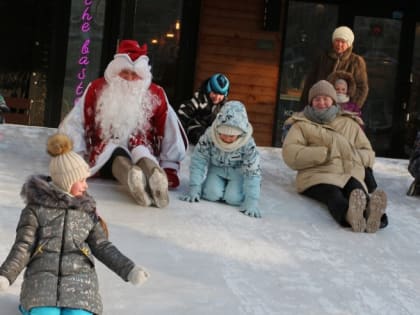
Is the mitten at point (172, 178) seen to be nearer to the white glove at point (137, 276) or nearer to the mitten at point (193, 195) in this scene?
the mitten at point (193, 195)

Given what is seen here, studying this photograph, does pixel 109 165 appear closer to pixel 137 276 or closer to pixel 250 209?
pixel 250 209

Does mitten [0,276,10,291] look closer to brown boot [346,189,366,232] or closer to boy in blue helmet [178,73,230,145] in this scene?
brown boot [346,189,366,232]

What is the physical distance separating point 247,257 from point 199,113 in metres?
3.16

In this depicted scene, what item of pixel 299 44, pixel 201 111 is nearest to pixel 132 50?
pixel 201 111

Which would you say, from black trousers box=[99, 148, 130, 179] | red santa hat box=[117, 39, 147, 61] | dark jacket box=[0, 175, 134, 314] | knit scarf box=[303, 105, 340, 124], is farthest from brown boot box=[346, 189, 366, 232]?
dark jacket box=[0, 175, 134, 314]

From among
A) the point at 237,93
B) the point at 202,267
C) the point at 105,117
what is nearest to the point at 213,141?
the point at 105,117

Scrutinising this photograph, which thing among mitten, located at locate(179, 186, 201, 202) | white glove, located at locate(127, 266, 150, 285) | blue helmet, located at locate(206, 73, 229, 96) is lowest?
white glove, located at locate(127, 266, 150, 285)

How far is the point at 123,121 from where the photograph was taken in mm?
6098

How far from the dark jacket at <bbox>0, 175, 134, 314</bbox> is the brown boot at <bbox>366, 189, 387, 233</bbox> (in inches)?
105

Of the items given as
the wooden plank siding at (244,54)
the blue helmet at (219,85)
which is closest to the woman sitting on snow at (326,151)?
the blue helmet at (219,85)

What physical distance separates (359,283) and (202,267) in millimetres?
941

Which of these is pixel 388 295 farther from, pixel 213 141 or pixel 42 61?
pixel 42 61

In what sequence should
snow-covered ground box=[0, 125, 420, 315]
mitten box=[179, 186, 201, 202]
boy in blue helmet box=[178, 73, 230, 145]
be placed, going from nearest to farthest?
snow-covered ground box=[0, 125, 420, 315] < mitten box=[179, 186, 201, 202] < boy in blue helmet box=[178, 73, 230, 145]

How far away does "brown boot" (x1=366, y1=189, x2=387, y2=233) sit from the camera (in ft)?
18.2
